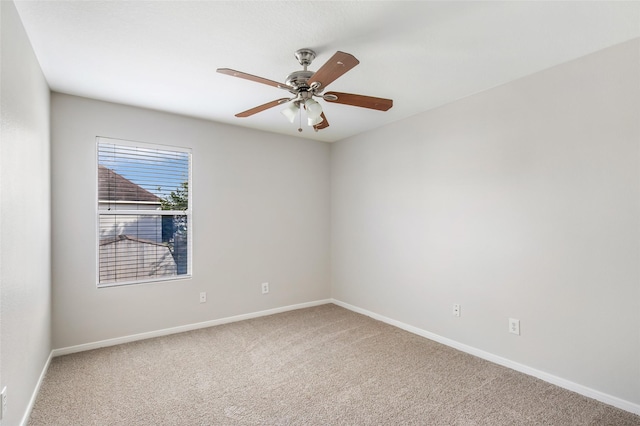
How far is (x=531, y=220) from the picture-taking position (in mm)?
2656

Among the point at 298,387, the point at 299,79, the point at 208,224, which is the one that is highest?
the point at 299,79

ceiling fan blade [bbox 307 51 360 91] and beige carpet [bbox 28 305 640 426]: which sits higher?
ceiling fan blade [bbox 307 51 360 91]

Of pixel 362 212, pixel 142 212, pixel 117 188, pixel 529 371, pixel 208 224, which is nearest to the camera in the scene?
pixel 529 371

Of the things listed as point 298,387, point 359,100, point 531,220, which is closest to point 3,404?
point 298,387

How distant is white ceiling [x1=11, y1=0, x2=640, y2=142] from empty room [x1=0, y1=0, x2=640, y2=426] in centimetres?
2

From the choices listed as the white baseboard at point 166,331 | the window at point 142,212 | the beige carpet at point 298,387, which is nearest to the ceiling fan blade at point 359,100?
the beige carpet at point 298,387

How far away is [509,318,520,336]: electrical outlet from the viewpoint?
272 cm

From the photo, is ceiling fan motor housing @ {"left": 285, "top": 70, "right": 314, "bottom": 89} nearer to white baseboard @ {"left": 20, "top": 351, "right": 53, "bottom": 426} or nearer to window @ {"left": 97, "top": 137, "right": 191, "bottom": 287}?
window @ {"left": 97, "top": 137, "right": 191, "bottom": 287}

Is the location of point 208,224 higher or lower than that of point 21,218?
lower

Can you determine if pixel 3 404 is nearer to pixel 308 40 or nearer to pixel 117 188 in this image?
pixel 117 188

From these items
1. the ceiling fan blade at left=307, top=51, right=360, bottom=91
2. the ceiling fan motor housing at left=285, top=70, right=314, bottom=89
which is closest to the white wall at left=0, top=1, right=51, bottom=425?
the ceiling fan motor housing at left=285, top=70, right=314, bottom=89

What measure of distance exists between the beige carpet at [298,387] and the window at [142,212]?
0.76 metres

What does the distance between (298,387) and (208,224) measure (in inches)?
85.9

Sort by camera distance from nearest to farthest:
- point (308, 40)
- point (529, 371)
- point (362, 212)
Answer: point (308, 40) < point (529, 371) < point (362, 212)
